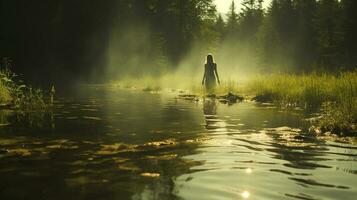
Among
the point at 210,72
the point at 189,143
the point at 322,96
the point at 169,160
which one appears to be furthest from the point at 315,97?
the point at 169,160

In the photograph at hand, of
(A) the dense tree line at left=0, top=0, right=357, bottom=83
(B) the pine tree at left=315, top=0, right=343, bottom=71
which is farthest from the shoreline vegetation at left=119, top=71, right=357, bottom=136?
(B) the pine tree at left=315, top=0, right=343, bottom=71

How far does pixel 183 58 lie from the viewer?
198ft

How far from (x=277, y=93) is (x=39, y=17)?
121ft

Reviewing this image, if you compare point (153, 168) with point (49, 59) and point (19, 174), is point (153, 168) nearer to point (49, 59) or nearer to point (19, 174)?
point (19, 174)

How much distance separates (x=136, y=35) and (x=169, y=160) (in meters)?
53.3

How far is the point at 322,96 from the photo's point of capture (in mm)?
18266

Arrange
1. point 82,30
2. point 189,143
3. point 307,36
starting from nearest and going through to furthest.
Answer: point 189,143
point 82,30
point 307,36

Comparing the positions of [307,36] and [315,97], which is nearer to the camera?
[315,97]

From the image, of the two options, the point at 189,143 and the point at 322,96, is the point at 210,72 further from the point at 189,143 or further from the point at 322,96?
the point at 189,143

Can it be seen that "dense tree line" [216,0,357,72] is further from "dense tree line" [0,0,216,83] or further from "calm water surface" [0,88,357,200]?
"calm water surface" [0,88,357,200]

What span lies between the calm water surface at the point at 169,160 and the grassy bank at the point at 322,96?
0.98m

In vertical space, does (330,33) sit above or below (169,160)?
above

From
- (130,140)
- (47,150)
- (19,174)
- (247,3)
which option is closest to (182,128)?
(130,140)

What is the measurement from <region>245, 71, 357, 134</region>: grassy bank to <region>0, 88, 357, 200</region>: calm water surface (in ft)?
3.20
